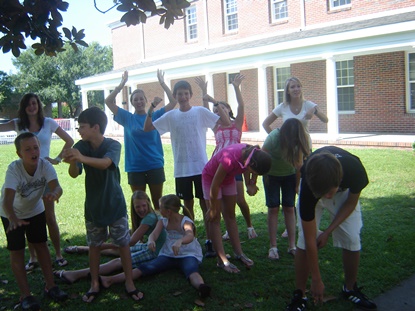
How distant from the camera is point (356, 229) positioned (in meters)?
3.65

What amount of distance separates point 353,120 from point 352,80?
1.47 m

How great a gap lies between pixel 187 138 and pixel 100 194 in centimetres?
140

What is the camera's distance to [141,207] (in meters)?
4.94

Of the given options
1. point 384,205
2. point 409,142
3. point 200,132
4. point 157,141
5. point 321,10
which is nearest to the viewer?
point 200,132

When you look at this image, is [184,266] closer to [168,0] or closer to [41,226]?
[41,226]

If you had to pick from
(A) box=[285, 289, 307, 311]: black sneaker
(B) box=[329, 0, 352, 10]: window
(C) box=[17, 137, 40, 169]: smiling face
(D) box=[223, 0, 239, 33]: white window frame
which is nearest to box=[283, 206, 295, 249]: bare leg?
(A) box=[285, 289, 307, 311]: black sneaker

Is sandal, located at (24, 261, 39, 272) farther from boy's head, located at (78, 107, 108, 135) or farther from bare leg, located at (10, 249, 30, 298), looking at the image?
boy's head, located at (78, 107, 108, 135)

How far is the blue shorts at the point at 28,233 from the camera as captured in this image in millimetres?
3893

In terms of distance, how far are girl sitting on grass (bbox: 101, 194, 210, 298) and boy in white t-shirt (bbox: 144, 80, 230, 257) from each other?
0.45m

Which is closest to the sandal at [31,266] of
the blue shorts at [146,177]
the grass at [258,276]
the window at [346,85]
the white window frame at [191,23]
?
the grass at [258,276]

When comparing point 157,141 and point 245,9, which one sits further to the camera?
point 245,9

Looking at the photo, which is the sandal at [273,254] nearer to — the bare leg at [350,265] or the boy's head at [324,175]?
the bare leg at [350,265]

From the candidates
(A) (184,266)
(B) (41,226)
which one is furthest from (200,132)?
(B) (41,226)

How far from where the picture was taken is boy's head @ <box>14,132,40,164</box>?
3.93 m
